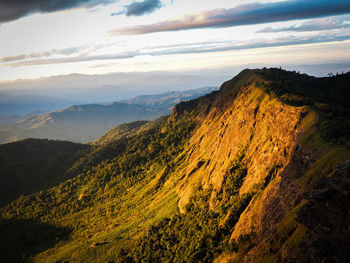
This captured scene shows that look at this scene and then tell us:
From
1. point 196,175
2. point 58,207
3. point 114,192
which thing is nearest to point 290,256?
point 196,175

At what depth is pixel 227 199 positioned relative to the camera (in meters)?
68.9

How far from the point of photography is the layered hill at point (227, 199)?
30328 mm

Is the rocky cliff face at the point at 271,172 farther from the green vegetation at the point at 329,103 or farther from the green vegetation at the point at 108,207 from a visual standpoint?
the green vegetation at the point at 108,207

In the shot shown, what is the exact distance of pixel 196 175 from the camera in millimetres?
103188

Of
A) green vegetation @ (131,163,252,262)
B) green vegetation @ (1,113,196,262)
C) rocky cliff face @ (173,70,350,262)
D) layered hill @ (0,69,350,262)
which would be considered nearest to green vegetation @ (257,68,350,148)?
layered hill @ (0,69,350,262)

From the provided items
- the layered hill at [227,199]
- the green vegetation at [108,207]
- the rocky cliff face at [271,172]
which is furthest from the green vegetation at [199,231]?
the green vegetation at [108,207]

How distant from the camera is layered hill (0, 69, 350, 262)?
99.5ft

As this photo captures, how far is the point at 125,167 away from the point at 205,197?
4975 inches

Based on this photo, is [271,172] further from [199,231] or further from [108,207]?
[108,207]

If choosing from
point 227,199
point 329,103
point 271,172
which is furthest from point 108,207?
point 329,103

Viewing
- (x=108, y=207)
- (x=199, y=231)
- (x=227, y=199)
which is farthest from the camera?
(x=108, y=207)

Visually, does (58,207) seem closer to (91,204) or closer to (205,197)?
(91,204)

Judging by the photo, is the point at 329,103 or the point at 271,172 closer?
the point at 271,172

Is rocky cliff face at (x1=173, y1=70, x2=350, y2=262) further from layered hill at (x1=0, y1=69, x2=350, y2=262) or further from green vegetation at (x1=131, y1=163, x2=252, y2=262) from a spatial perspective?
green vegetation at (x1=131, y1=163, x2=252, y2=262)
